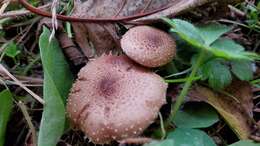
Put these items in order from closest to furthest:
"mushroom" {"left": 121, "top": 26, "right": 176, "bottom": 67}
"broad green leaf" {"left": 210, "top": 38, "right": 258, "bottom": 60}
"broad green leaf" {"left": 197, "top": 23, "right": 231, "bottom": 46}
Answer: "broad green leaf" {"left": 210, "top": 38, "right": 258, "bottom": 60} → "broad green leaf" {"left": 197, "top": 23, "right": 231, "bottom": 46} → "mushroom" {"left": 121, "top": 26, "right": 176, "bottom": 67}

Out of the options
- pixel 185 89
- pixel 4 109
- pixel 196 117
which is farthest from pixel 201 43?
pixel 4 109

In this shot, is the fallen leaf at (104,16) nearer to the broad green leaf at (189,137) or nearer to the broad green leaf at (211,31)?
the broad green leaf at (211,31)

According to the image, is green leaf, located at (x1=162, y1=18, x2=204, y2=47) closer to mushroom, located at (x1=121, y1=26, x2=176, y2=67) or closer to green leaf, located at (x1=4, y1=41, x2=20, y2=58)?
mushroom, located at (x1=121, y1=26, x2=176, y2=67)

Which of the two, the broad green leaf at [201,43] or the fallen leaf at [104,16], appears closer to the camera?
the broad green leaf at [201,43]

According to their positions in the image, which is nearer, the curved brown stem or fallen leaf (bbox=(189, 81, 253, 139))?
fallen leaf (bbox=(189, 81, 253, 139))

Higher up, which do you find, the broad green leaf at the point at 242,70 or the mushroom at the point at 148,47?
the mushroom at the point at 148,47

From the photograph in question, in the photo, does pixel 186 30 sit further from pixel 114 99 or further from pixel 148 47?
pixel 114 99

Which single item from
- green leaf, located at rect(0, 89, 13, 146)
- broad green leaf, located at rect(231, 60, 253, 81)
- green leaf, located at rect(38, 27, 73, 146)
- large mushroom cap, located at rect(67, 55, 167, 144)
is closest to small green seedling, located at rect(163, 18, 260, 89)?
broad green leaf, located at rect(231, 60, 253, 81)

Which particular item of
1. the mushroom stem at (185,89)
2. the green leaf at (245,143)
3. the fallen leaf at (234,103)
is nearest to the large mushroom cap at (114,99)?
the mushroom stem at (185,89)
